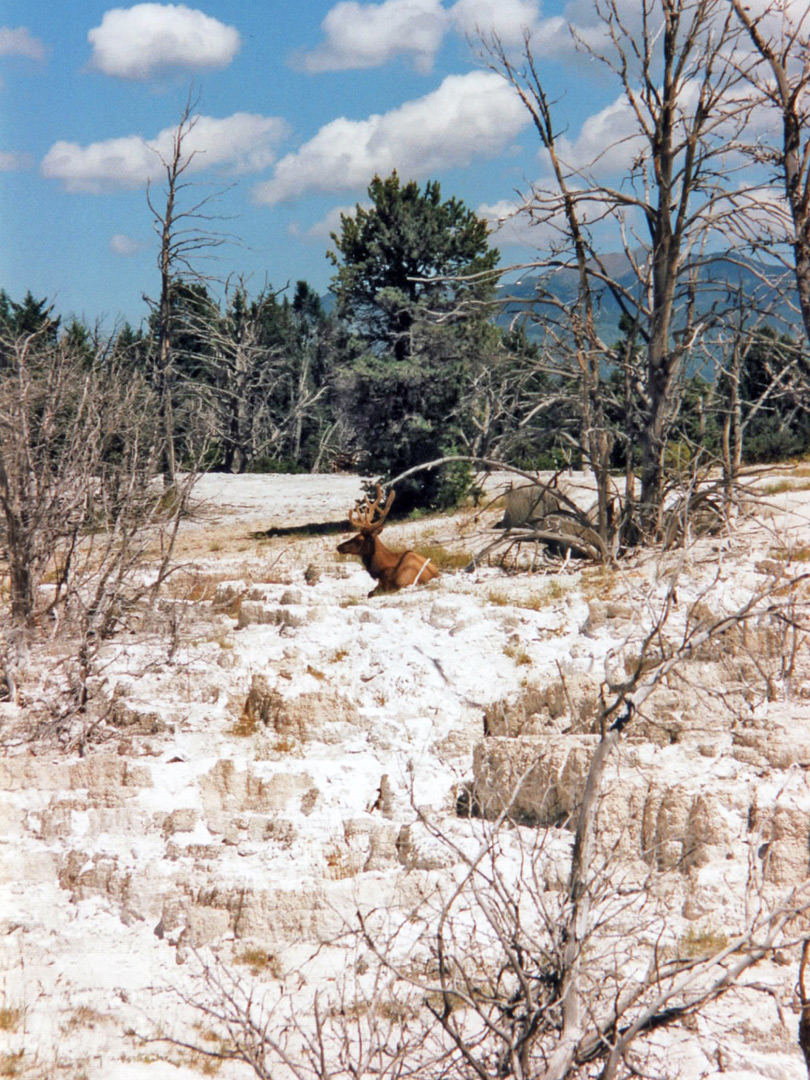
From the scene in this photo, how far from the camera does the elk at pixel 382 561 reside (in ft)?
39.6

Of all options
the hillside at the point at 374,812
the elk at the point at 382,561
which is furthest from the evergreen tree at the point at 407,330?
the hillside at the point at 374,812

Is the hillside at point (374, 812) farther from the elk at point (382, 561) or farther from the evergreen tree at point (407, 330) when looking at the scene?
the evergreen tree at point (407, 330)

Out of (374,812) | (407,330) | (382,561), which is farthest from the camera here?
(407,330)

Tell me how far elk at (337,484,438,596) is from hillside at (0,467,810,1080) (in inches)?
59.9

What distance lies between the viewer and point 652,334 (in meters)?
11.8

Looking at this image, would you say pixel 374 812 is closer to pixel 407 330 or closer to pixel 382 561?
pixel 382 561

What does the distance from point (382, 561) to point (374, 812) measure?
5179mm

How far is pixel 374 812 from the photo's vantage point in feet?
24.2

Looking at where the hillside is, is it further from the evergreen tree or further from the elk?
the evergreen tree

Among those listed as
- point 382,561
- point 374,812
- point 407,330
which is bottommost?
point 374,812

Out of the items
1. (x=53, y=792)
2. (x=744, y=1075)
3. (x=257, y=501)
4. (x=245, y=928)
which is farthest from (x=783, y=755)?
(x=257, y=501)

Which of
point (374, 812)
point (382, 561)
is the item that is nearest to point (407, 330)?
point (382, 561)

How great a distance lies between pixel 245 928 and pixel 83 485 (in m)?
4.32

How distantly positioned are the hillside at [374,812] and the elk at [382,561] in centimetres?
152
